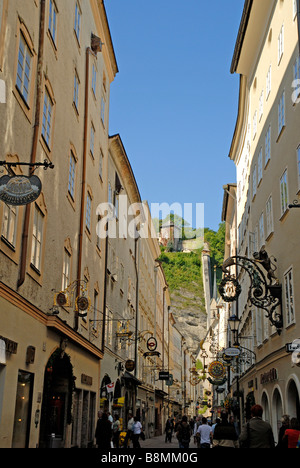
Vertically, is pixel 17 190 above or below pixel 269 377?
above

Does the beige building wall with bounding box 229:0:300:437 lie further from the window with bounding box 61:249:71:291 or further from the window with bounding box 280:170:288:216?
the window with bounding box 61:249:71:291

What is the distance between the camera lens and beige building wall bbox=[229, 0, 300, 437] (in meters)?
18.5

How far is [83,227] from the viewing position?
72.4 ft

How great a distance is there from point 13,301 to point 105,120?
59.0ft

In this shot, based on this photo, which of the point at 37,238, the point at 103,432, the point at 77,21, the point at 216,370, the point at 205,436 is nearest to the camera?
the point at 37,238

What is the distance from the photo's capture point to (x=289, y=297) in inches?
738

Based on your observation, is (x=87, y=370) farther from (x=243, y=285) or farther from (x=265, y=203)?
(x=243, y=285)

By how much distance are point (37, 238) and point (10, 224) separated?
8.36 ft

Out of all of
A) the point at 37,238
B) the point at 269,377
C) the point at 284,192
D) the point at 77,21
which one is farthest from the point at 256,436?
the point at 77,21

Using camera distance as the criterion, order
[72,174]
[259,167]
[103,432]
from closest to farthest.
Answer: [103,432], [72,174], [259,167]

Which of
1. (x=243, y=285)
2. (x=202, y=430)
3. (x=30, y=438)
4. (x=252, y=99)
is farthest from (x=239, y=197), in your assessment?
(x=30, y=438)

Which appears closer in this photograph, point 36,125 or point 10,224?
point 10,224

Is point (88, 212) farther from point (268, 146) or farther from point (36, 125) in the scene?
point (36, 125)
